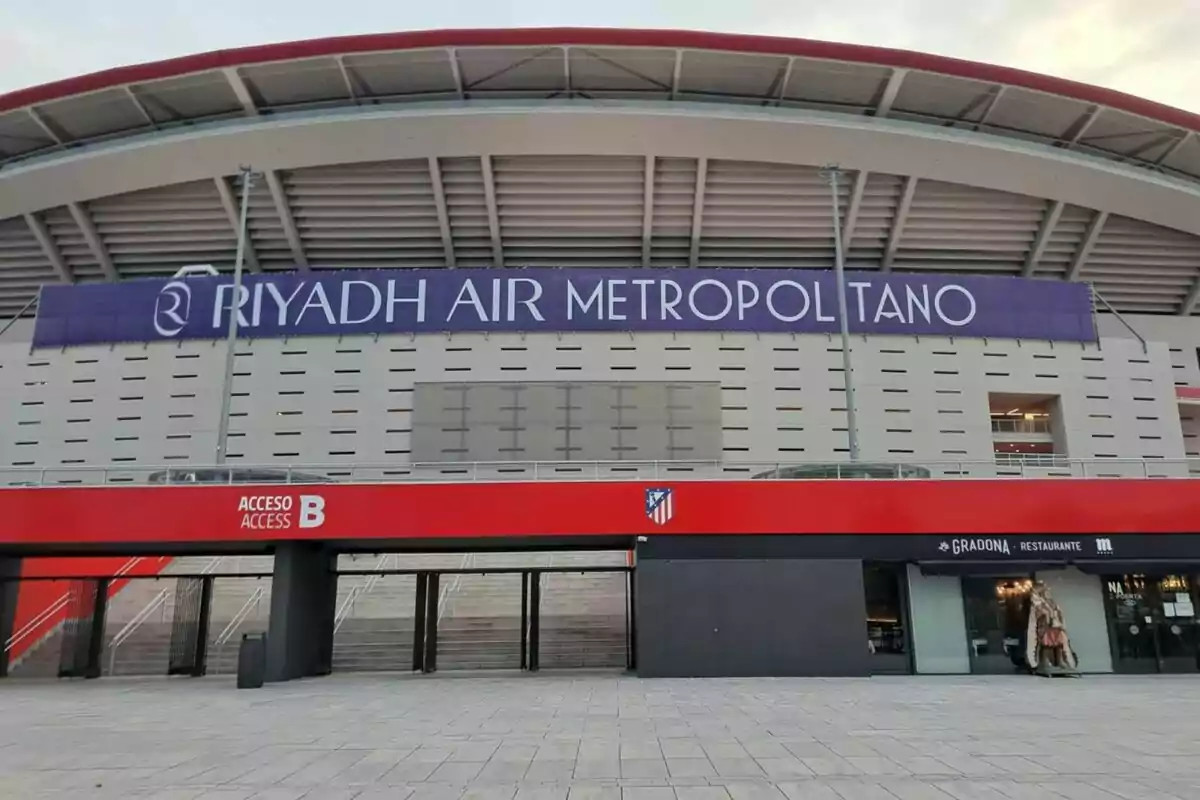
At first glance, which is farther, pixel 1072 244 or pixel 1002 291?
pixel 1072 244

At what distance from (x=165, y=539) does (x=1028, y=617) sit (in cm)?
1824

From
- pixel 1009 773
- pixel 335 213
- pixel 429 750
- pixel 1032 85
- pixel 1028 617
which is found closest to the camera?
pixel 1009 773

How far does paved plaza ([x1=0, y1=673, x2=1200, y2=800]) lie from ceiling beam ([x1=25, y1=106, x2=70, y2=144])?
21065 millimetres

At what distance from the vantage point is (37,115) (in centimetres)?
2759

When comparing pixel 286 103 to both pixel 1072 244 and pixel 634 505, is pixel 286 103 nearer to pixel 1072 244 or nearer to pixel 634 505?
pixel 634 505

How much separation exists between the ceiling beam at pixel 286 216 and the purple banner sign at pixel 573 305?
9.31 feet

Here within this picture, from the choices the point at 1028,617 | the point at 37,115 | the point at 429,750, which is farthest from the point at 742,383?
the point at 37,115

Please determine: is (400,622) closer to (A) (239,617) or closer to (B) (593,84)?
(A) (239,617)

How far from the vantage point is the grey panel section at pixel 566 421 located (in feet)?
84.5

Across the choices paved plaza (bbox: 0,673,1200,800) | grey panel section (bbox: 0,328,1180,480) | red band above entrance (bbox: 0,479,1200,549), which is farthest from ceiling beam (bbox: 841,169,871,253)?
paved plaza (bbox: 0,673,1200,800)

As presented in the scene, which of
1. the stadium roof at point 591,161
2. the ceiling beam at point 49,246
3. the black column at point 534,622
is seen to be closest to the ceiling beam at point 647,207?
the stadium roof at point 591,161

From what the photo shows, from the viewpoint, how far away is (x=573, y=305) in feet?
90.2

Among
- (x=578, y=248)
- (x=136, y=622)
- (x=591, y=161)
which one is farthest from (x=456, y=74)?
(x=136, y=622)

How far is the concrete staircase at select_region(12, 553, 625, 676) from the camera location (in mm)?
20047
